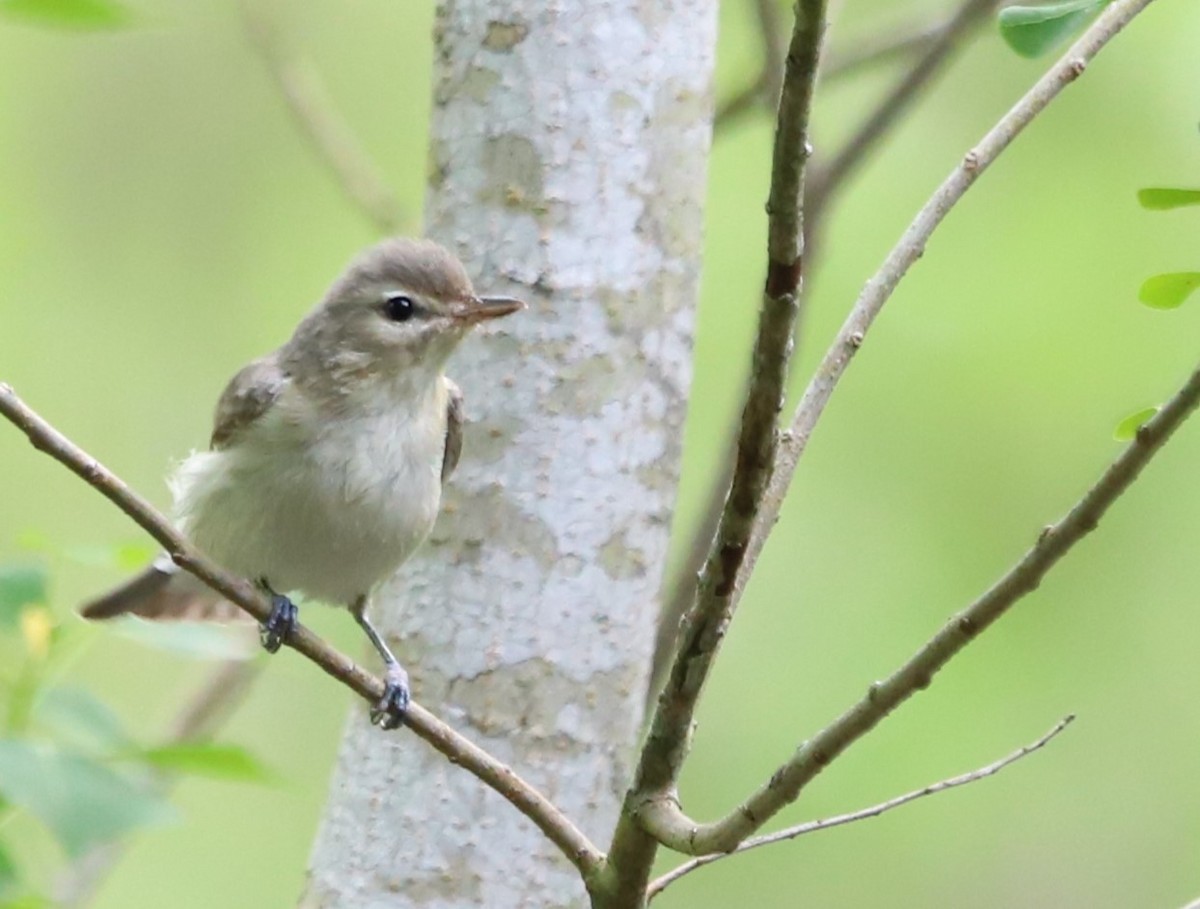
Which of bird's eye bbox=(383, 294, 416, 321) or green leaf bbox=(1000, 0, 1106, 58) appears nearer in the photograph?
green leaf bbox=(1000, 0, 1106, 58)

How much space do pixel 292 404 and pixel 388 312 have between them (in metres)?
0.30

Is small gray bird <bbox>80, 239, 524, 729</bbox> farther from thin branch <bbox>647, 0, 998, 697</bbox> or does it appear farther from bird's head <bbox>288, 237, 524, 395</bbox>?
thin branch <bbox>647, 0, 998, 697</bbox>

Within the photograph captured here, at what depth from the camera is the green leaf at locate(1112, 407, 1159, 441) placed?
1829mm

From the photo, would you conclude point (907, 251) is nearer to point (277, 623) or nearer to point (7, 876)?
point (277, 623)

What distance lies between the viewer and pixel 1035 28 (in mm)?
1839

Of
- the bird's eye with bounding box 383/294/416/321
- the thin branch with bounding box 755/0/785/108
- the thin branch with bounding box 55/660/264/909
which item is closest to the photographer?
the bird's eye with bounding box 383/294/416/321

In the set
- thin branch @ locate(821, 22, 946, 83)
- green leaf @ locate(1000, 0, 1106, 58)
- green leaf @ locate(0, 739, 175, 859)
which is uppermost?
thin branch @ locate(821, 22, 946, 83)

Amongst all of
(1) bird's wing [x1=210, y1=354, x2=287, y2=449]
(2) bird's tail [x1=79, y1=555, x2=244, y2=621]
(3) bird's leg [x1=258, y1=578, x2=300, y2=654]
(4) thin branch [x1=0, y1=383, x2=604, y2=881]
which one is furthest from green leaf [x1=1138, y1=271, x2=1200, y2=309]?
(2) bird's tail [x1=79, y1=555, x2=244, y2=621]

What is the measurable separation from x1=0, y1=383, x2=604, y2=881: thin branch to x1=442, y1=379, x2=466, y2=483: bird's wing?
0.70 meters

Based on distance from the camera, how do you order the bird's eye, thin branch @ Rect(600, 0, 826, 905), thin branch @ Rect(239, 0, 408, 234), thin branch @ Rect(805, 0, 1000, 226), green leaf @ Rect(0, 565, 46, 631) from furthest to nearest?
thin branch @ Rect(239, 0, 408, 234) → thin branch @ Rect(805, 0, 1000, 226) → the bird's eye → green leaf @ Rect(0, 565, 46, 631) → thin branch @ Rect(600, 0, 826, 905)

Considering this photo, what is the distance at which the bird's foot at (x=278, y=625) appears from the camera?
8.68ft

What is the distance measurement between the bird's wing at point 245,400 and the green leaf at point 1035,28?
1950 millimetres

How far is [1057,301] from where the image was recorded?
5852 millimetres

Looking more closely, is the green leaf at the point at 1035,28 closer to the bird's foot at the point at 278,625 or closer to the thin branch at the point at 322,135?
the bird's foot at the point at 278,625
